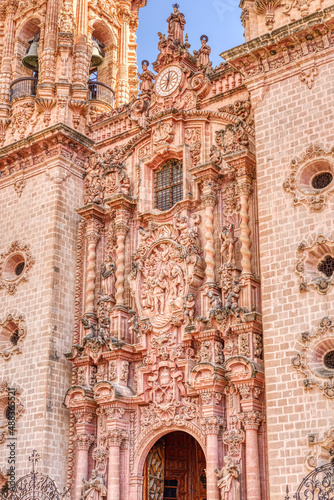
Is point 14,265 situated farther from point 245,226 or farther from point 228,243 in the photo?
point 245,226

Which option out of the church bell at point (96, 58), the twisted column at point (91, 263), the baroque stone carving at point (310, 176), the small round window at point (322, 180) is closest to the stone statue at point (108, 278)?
the twisted column at point (91, 263)

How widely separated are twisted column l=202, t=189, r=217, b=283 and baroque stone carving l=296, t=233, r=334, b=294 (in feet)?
8.38

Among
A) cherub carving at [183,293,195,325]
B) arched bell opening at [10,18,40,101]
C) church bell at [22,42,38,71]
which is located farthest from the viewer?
church bell at [22,42,38,71]

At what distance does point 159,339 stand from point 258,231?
333 centimetres

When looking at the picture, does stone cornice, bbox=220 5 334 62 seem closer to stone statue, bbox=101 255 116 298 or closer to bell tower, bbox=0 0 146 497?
bell tower, bbox=0 0 146 497

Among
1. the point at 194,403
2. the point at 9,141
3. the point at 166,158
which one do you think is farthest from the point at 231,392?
the point at 9,141

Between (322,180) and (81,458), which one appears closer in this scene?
(322,180)

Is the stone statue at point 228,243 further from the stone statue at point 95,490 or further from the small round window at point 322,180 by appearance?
the stone statue at point 95,490

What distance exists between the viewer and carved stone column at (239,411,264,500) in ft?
45.6

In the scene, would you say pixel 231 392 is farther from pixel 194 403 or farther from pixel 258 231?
pixel 258 231

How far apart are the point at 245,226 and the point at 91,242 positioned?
4.82 metres

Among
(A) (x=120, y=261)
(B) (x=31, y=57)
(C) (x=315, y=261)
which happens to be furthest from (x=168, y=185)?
(B) (x=31, y=57)

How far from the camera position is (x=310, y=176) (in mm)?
14898

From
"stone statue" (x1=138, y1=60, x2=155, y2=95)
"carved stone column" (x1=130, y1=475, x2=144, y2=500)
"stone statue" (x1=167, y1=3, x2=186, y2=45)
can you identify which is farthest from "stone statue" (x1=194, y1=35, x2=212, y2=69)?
"carved stone column" (x1=130, y1=475, x2=144, y2=500)
